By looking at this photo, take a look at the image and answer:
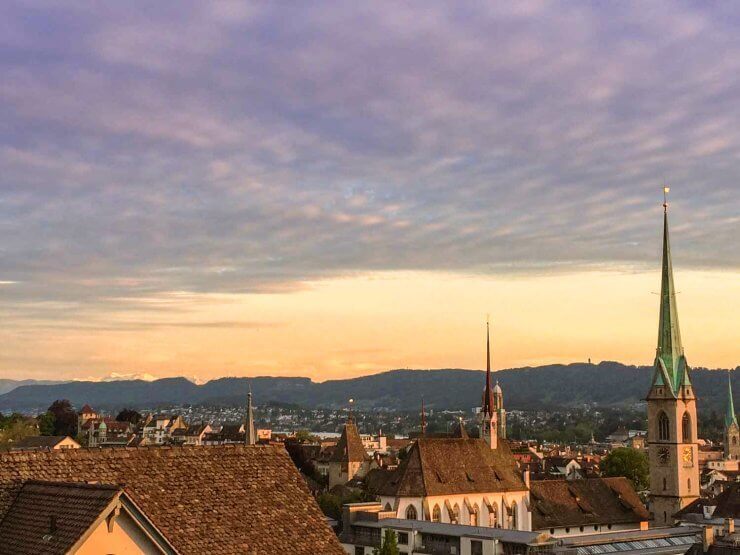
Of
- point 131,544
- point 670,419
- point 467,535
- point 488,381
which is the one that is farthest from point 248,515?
point 488,381

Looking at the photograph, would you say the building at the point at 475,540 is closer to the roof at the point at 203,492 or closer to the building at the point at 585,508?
the building at the point at 585,508

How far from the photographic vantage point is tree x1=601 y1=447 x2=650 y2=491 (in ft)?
349

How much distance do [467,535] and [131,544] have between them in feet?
163

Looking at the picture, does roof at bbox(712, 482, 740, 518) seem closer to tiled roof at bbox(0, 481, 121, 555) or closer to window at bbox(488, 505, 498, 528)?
window at bbox(488, 505, 498, 528)

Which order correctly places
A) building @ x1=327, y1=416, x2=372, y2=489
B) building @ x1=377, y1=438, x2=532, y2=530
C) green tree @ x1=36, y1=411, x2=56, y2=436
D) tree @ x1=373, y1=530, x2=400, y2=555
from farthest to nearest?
green tree @ x1=36, y1=411, x2=56, y2=436 < building @ x1=327, y1=416, x2=372, y2=489 < building @ x1=377, y1=438, x2=532, y2=530 < tree @ x1=373, y1=530, x2=400, y2=555

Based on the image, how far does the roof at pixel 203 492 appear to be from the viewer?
15.2 metres

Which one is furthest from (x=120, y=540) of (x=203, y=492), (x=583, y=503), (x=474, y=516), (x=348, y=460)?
(x=348, y=460)

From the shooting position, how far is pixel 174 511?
50.2 feet

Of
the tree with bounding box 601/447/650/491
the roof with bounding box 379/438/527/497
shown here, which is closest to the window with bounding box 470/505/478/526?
the roof with bounding box 379/438/527/497

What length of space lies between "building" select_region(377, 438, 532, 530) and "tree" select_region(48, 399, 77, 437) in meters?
101

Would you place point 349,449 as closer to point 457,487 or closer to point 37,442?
point 457,487

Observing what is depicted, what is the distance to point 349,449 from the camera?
96.9 metres

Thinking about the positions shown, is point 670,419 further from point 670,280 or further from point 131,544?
point 131,544

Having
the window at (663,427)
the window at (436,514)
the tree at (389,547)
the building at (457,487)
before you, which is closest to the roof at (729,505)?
the window at (663,427)
